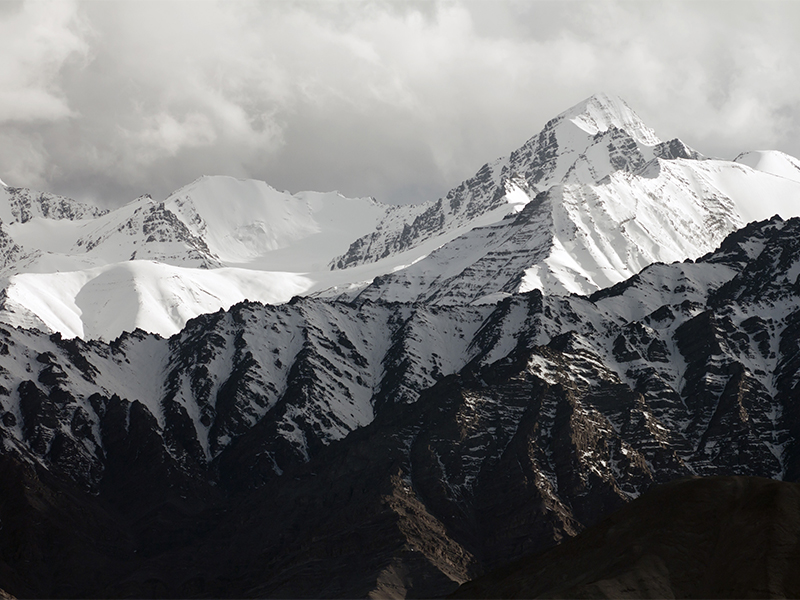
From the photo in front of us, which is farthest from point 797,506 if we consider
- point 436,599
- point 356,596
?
→ point 356,596

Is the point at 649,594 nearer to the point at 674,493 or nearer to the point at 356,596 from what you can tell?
the point at 674,493

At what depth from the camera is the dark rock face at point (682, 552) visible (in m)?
126

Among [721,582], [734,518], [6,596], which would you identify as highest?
[734,518]

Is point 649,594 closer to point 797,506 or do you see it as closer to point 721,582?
point 721,582

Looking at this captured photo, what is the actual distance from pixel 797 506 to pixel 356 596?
83.7 metres

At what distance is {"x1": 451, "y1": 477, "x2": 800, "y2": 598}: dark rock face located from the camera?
126312 mm

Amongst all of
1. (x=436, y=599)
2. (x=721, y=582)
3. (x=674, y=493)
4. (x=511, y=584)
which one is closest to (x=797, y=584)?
(x=721, y=582)

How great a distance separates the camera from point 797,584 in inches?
4818

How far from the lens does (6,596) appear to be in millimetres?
189875

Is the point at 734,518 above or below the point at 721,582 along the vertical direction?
above

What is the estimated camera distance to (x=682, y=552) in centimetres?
13525

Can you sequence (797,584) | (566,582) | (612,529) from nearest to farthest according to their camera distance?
(797,584) < (566,582) < (612,529)

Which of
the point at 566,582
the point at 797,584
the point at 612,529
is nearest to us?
the point at 797,584

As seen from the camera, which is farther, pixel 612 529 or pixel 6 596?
pixel 6 596
